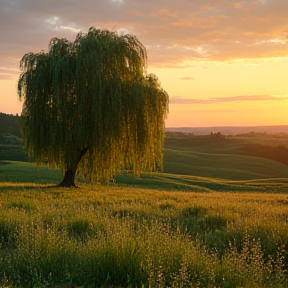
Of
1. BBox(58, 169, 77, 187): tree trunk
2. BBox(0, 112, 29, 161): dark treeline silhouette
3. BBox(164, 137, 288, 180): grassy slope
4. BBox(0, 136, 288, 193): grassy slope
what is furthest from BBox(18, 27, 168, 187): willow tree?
BBox(0, 112, 29, 161): dark treeline silhouette

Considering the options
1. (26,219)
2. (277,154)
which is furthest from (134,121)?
(277,154)

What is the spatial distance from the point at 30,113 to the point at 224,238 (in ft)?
47.4

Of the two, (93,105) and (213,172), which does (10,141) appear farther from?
(93,105)

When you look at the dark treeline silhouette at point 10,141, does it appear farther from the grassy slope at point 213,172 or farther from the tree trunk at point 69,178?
the tree trunk at point 69,178

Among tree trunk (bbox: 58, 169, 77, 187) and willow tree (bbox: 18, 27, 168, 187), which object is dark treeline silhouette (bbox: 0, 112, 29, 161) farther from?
willow tree (bbox: 18, 27, 168, 187)

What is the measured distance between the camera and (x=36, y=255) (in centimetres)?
664

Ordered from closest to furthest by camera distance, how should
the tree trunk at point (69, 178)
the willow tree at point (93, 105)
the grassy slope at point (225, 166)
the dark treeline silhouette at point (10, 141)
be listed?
the willow tree at point (93, 105), the tree trunk at point (69, 178), the grassy slope at point (225, 166), the dark treeline silhouette at point (10, 141)

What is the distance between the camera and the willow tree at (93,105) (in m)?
20.2

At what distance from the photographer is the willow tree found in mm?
20188

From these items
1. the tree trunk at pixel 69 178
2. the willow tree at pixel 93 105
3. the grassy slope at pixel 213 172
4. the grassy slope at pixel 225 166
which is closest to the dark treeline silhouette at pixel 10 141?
the grassy slope at pixel 213 172

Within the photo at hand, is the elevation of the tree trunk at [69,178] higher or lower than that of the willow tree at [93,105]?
lower

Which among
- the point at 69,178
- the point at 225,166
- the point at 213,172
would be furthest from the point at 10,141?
the point at 69,178

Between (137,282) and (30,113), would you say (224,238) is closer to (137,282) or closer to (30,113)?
(137,282)

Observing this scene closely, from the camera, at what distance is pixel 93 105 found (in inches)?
788
